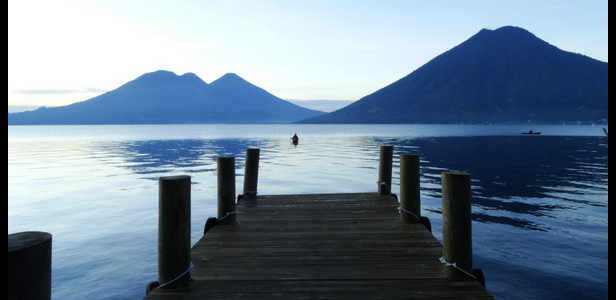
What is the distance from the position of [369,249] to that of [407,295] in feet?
5.02

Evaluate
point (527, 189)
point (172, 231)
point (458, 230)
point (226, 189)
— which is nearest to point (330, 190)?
point (527, 189)

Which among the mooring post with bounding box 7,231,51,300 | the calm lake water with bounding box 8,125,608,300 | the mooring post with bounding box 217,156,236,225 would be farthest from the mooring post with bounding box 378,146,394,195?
the mooring post with bounding box 7,231,51,300

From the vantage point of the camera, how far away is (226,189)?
6844 millimetres

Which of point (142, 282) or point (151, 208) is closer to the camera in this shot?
point (142, 282)

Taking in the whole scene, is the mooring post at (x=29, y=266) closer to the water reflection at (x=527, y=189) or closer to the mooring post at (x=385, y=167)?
the mooring post at (x=385, y=167)

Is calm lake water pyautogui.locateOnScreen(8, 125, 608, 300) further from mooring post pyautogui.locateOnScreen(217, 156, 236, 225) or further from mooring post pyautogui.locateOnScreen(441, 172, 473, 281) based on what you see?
mooring post pyautogui.locateOnScreen(441, 172, 473, 281)

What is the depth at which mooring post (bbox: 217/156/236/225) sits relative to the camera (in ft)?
22.3

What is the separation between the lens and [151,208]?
52.0ft

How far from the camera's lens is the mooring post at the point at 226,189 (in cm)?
679

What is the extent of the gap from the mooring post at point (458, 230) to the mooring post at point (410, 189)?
7.83ft

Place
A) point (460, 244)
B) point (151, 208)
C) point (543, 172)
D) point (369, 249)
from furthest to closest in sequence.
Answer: point (543, 172) → point (151, 208) → point (369, 249) → point (460, 244)
